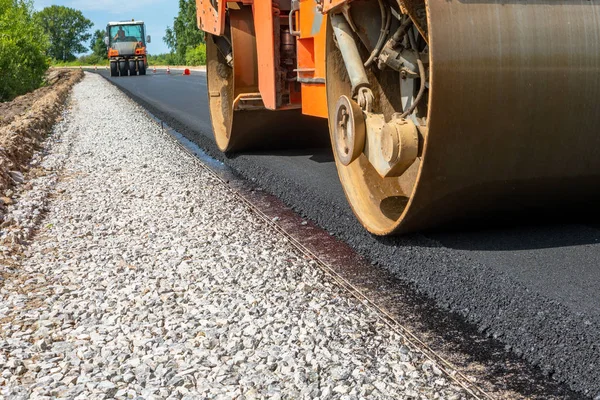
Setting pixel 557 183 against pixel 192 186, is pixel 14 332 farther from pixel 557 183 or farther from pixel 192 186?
pixel 192 186

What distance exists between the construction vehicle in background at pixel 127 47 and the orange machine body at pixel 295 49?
30.8 meters

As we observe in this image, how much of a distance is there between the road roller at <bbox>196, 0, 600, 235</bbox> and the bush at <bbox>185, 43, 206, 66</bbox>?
5674cm

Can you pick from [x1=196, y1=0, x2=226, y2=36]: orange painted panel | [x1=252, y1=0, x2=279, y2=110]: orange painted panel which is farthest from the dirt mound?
[x1=196, y1=0, x2=226, y2=36]: orange painted panel

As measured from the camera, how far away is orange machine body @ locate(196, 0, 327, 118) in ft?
16.8

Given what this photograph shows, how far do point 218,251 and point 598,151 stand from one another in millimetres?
2438

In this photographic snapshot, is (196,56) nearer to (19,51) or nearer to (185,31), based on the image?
(185,31)

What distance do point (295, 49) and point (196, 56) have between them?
59289 mm

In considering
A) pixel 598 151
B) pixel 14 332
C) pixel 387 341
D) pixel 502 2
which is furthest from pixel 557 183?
pixel 14 332

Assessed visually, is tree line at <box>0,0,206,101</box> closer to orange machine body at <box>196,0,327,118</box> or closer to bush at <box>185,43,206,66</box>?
bush at <box>185,43,206,66</box>

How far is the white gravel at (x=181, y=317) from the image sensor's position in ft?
9.64

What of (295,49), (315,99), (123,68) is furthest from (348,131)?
(123,68)

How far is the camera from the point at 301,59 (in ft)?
17.9

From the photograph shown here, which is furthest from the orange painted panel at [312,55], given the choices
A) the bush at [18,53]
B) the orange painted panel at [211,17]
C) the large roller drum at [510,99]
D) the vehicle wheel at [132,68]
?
the vehicle wheel at [132,68]

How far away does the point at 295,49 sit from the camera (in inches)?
240
